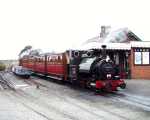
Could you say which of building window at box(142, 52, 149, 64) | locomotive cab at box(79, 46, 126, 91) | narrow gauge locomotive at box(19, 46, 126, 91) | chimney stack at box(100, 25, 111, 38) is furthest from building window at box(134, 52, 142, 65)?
chimney stack at box(100, 25, 111, 38)

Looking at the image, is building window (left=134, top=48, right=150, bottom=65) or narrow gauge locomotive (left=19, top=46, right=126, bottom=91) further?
building window (left=134, top=48, right=150, bottom=65)

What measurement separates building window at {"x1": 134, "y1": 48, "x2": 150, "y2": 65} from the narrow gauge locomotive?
733cm

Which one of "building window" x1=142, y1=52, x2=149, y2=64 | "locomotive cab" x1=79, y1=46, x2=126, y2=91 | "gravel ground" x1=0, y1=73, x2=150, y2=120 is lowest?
"gravel ground" x1=0, y1=73, x2=150, y2=120

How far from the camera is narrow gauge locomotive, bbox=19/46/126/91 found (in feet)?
75.8

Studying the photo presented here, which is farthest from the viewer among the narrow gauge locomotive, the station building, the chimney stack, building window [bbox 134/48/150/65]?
the chimney stack

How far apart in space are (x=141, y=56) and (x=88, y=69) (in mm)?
12013

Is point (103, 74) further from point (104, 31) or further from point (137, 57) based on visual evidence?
point (104, 31)

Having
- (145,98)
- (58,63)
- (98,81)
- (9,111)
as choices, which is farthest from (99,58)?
(9,111)

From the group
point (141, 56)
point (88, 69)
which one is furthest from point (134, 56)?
point (88, 69)

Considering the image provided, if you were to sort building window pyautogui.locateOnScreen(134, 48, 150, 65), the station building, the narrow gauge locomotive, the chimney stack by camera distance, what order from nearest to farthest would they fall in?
the narrow gauge locomotive, the station building, building window pyautogui.locateOnScreen(134, 48, 150, 65), the chimney stack

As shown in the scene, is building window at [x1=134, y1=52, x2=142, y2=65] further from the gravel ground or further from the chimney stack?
the chimney stack

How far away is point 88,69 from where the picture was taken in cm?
2375

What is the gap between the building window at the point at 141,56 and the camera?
114ft

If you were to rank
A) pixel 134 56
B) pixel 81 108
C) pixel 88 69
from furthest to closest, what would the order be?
pixel 134 56 < pixel 88 69 < pixel 81 108
